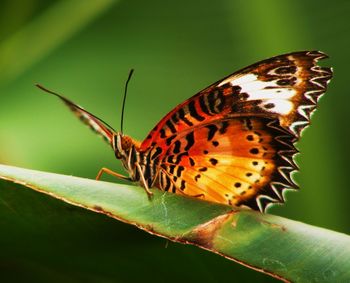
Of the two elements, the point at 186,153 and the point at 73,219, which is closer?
the point at 73,219

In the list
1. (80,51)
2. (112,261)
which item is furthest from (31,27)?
(112,261)

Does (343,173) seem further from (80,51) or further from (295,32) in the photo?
(80,51)

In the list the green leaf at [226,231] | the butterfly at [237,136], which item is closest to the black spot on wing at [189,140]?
the butterfly at [237,136]

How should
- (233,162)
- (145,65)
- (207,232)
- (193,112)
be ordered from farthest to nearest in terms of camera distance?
1. (145,65)
2. (233,162)
3. (193,112)
4. (207,232)

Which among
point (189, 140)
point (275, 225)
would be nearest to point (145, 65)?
point (189, 140)

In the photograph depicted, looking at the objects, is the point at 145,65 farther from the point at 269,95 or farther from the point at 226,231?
the point at 226,231

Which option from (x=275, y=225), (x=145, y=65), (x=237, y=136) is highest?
(x=145, y=65)

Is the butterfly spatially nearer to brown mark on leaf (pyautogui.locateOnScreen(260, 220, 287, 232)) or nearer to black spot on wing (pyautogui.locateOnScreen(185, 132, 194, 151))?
black spot on wing (pyautogui.locateOnScreen(185, 132, 194, 151))
